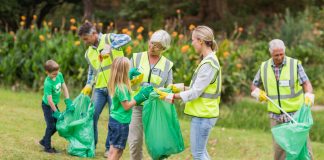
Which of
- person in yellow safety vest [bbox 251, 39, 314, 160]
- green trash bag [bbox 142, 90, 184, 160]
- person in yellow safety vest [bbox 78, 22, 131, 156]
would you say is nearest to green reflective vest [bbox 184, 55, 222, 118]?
green trash bag [bbox 142, 90, 184, 160]

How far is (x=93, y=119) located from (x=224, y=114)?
4.71m

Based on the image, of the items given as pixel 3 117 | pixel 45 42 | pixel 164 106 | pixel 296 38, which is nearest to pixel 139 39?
pixel 45 42

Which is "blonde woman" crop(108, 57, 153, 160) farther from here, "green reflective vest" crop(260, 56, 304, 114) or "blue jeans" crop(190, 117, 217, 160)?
"green reflective vest" crop(260, 56, 304, 114)

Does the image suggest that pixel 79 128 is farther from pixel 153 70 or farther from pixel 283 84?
pixel 283 84

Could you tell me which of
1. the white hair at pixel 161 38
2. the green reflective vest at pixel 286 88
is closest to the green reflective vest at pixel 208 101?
the white hair at pixel 161 38

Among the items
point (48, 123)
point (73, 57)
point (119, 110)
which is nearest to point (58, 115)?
point (48, 123)

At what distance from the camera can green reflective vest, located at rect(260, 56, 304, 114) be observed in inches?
293

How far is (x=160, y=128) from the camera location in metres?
6.68

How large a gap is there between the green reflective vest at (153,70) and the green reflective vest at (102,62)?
914mm

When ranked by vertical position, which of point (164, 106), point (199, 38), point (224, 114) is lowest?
point (224, 114)

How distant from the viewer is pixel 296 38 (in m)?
17.7

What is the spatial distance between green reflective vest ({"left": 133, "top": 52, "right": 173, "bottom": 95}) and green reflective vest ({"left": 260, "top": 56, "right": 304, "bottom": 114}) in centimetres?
121

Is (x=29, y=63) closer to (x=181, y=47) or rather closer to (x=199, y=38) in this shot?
(x=181, y=47)

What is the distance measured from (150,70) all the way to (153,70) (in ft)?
0.10
